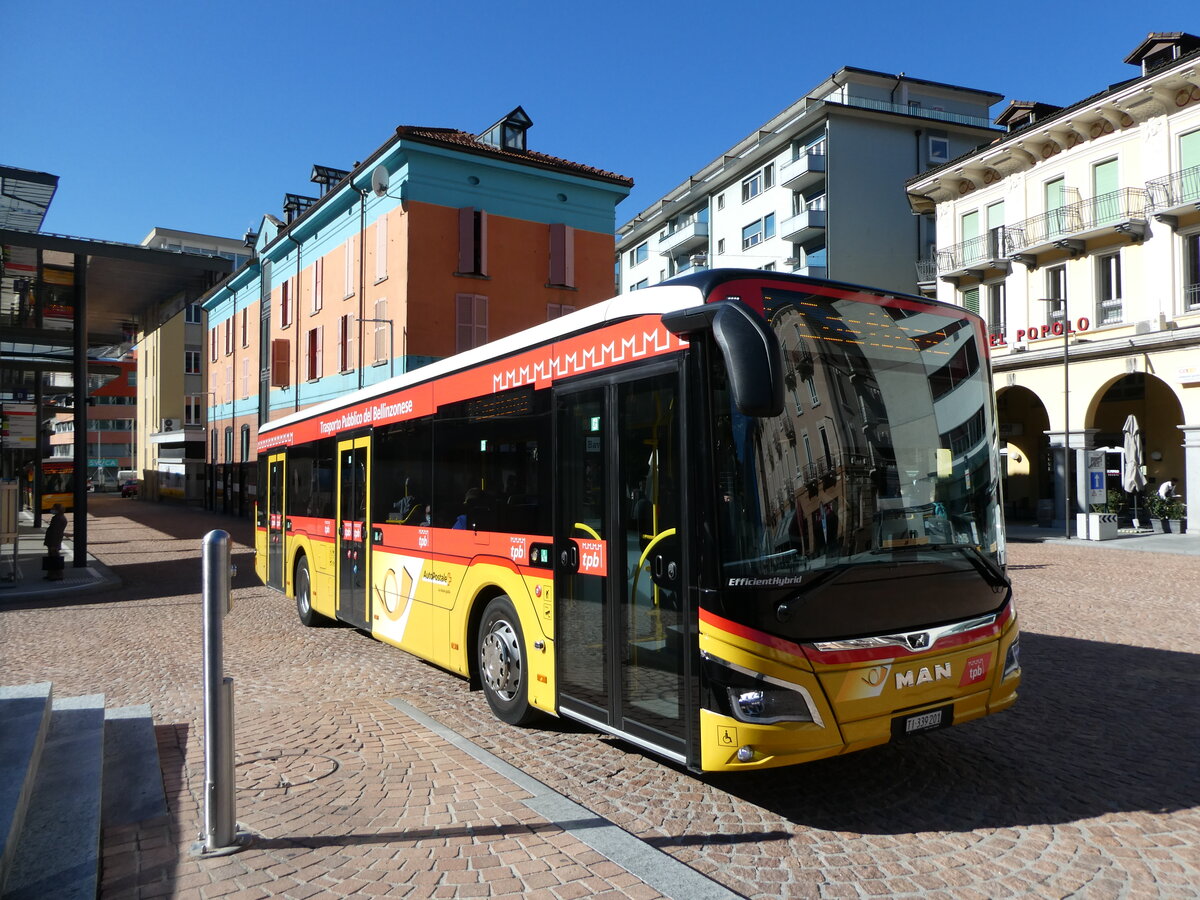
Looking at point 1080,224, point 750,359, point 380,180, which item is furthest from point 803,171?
point 750,359

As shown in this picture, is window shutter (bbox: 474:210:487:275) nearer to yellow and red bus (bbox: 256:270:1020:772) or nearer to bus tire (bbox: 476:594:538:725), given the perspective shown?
yellow and red bus (bbox: 256:270:1020:772)

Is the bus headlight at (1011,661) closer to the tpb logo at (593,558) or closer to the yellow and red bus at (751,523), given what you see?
the yellow and red bus at (751,523)

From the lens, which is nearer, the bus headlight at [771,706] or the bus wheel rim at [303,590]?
the bus headlight at [771,706]

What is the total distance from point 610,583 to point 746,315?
1848 mm

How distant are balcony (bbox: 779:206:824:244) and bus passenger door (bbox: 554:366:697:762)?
3528 cm

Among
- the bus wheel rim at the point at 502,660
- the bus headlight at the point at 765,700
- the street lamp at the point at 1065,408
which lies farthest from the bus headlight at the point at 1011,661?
A: the street lamp at the point at 1065,408

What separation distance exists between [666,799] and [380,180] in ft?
81.5

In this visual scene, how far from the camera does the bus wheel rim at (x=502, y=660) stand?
20.6 ft

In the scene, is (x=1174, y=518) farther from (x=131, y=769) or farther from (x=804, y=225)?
(x=131, y=769)

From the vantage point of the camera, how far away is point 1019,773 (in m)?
5.29

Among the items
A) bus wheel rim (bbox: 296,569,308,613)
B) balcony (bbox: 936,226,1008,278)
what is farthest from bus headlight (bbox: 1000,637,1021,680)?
balcony (bbox: 936,226,1008,278)

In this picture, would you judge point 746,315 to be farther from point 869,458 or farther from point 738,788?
point 738,788

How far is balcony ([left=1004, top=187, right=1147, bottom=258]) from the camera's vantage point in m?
25.5

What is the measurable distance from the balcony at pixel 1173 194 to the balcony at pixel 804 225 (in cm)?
1485
